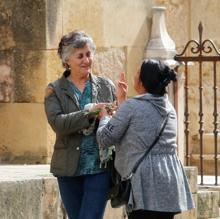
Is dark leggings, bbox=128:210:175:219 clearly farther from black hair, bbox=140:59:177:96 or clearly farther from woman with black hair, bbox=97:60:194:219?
black hair, bbox=140:59:177:96

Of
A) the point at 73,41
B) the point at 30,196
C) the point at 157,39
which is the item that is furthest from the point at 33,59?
the point at 73,41

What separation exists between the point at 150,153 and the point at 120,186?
33 centimetres

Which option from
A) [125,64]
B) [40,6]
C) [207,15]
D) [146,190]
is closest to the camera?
[146,190]

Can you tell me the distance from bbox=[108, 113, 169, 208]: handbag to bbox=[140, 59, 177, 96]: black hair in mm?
187

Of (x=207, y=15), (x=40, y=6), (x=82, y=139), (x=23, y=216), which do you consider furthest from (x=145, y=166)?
(x=207, y=15)

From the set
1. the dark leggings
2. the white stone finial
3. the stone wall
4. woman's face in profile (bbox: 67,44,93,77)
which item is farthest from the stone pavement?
the white stone finial

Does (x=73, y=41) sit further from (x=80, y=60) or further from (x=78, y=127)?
(x=78, y=127)

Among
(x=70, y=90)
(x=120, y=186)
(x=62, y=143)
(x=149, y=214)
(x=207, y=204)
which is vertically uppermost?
(x=70, y=90)

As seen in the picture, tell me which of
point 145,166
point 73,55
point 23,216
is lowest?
point 23,216

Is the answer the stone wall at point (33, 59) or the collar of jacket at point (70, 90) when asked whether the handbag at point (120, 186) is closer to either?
the collar of jacket at point (70, 90)

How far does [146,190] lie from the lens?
255 inches

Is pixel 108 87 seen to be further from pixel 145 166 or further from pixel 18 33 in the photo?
pixel 18 33

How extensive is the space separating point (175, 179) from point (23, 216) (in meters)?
1.57

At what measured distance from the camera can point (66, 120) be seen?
6.89m
